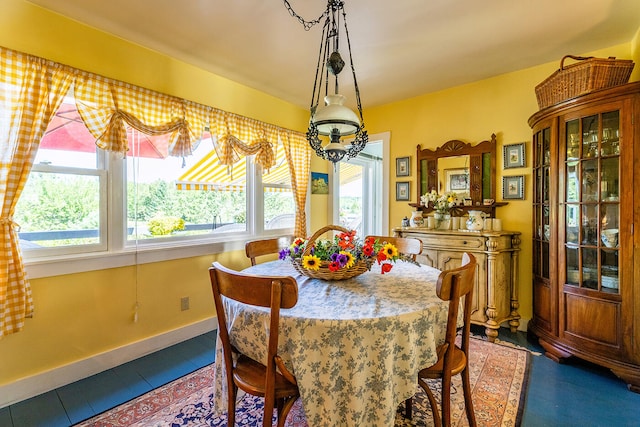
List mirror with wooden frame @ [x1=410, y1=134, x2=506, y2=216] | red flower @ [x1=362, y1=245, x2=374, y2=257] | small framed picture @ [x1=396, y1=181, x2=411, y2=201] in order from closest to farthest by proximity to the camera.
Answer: red flower @ [x1=362, y1=245, x2=374, y2=257], mirror with wooden frame @ [x1=410, y1=134, x2=506, y2=216], small framed picture @ [x1=396, y1=181, x2=411, y2=201]

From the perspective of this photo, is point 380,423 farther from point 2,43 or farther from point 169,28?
point 2,43

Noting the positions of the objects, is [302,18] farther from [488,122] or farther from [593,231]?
[593,231]

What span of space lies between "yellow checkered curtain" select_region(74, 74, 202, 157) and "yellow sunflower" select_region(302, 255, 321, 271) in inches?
65.7

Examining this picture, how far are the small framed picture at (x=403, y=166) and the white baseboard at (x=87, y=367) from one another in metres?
2.69

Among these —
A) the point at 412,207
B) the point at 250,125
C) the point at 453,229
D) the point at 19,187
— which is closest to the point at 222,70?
the point at 250,125

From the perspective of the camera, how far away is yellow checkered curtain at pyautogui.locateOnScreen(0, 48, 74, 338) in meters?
1.71

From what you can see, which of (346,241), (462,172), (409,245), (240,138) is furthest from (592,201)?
(240,138)

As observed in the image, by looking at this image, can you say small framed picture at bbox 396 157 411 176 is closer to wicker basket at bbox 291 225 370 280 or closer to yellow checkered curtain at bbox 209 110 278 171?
yellow checkered curtain at bbox 209 110 278 171

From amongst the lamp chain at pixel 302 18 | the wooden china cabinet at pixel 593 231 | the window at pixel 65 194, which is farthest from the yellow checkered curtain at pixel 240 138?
the wooden china cabinet at pixel 593 231

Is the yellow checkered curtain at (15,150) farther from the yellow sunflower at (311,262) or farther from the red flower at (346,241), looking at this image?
the red flower at (346,241)

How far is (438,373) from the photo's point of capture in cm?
130

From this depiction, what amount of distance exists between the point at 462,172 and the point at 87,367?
3591mm

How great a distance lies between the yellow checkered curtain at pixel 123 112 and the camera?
6.75ft

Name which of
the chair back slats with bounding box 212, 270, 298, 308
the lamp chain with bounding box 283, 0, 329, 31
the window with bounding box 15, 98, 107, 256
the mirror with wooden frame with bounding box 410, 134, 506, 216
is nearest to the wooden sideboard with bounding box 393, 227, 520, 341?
the mirror with wooden frame with bounding box 410, 134, 506, 216
